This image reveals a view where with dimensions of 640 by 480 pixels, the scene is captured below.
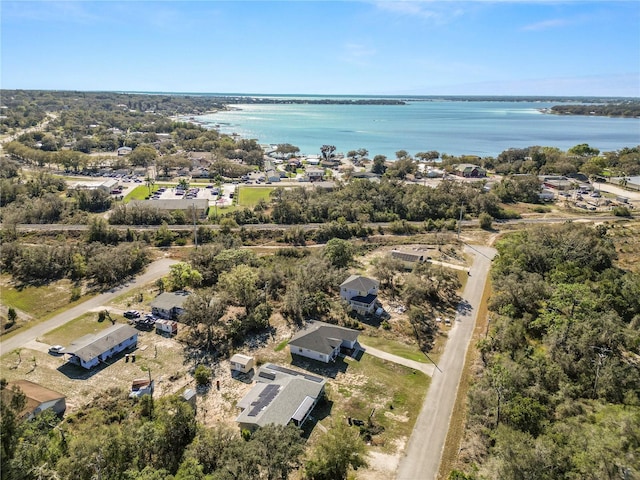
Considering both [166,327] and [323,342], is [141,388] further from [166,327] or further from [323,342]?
[323,342]

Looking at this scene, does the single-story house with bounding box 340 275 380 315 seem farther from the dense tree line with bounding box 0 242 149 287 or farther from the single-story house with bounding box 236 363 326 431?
the dense tree line with bounding box 0 242 149 287

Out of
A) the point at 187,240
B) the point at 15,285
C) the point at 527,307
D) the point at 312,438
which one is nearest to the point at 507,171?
the point at 527,307

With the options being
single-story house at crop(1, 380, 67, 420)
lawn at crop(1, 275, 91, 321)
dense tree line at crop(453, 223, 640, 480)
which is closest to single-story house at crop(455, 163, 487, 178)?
dense tree line at crop(453, 223, 640, 480)

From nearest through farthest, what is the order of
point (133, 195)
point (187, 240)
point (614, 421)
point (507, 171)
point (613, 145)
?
1. point (614, 421)
2. point (187, 240)
3. point (133, 195)
4. point (507, 171)
5. point (613, 145)

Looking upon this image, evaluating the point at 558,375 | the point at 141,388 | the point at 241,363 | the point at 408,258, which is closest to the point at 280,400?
the point at 241,363

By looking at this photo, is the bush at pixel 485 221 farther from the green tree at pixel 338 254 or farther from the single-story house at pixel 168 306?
the single-story house at pixel 168 306

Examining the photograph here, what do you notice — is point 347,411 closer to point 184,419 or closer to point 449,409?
point 449,409
